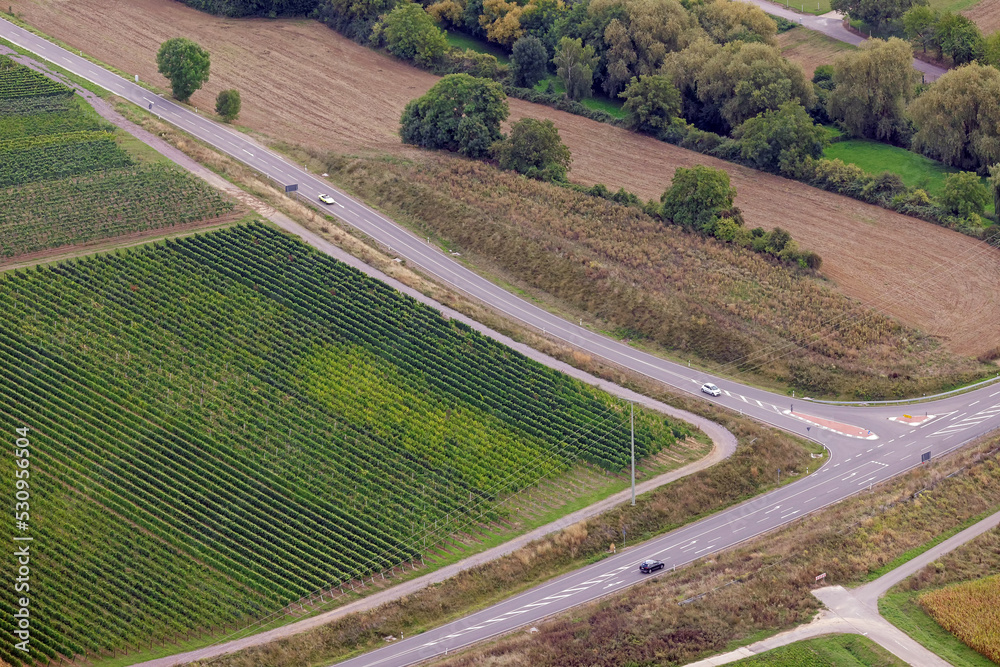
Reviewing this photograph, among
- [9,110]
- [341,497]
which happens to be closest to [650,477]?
[341,497]

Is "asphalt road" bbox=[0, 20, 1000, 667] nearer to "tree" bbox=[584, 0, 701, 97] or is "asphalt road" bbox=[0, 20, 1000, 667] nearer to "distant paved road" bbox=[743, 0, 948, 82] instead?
"tree" bbox=[584, 0, 701, 97]

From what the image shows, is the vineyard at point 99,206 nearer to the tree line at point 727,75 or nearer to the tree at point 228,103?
the tree at point 228,103

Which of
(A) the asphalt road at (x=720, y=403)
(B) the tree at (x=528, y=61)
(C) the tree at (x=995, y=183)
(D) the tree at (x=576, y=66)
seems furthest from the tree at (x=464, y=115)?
(C) the tree at (x=995, y=183)

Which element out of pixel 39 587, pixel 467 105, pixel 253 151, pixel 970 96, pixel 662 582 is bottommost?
pixel 39 587

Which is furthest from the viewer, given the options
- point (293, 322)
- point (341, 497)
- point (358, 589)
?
point (293, 322)

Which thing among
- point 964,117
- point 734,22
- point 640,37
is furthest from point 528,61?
point 964,117

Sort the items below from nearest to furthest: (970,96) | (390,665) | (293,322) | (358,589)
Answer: (390,665) < (358,589) < (293,322) < (970,96)

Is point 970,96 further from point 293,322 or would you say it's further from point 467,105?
point 293,322
